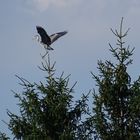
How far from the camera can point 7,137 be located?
17266 millimetres

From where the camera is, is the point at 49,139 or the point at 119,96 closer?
the point at 49,139

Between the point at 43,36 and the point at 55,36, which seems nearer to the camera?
the point at 43,36

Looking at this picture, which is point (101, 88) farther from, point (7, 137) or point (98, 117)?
point (7, 137)

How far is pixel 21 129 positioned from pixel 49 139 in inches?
45.8

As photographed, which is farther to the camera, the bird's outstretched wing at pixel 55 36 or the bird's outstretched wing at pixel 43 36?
the bird's outstretched wing at pixel 55 36

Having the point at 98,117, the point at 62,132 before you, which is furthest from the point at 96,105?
the point at 62,132

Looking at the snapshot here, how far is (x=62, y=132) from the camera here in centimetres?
1667

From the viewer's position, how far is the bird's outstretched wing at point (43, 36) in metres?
16.6

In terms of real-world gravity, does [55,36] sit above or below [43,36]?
above

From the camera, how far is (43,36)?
1677cm

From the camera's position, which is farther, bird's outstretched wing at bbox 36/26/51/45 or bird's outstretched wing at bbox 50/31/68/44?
bird's outstretched wing at bbox 50/31/68/44

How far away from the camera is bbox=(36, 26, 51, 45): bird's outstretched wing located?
16559 mm

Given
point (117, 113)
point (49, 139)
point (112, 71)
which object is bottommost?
point (49, 139)

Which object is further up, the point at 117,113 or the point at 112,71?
the point at 112,71
